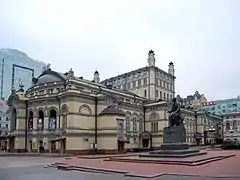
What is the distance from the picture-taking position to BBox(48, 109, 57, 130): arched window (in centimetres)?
5016

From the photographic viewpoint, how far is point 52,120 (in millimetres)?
50688

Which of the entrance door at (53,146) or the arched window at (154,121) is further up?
the arched window at (154,121)

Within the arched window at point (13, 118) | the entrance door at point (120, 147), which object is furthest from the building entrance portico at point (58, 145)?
the arched window at point (13, 118)

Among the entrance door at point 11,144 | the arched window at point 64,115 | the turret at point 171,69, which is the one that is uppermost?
the turret at point 171,69

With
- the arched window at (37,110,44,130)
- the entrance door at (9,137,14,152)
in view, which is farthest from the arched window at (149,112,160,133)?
the entrance door at (9,137,14,152)

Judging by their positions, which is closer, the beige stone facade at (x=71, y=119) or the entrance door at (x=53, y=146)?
the beige stone facade at (x=71, y=119)

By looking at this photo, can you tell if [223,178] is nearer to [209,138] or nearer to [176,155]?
[176,155]

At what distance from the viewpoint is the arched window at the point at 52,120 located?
165ft

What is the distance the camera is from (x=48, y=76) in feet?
198

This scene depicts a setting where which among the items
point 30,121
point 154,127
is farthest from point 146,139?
point 30,121

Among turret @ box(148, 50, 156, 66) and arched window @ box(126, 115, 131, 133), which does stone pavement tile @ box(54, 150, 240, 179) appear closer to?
Answer: arched window @ box(126, 115, 131, 133)

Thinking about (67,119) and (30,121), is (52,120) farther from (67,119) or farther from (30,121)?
(30,121)

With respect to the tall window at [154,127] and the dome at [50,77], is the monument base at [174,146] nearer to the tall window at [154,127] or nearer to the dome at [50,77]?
the dome at [50,77]

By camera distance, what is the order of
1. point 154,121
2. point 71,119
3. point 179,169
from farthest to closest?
1. point 154,121
2. point 71,119
3. point 179,169
